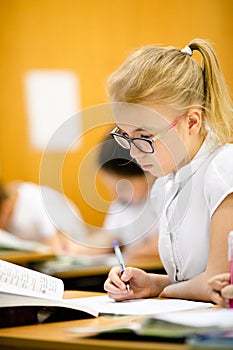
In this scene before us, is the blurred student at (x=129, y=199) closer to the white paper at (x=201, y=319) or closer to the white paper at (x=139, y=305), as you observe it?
the white paper at (x=139, y=305)

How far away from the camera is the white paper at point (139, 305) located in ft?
5.78

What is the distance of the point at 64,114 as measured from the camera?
6105 millimetres

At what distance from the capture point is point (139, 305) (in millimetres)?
1883

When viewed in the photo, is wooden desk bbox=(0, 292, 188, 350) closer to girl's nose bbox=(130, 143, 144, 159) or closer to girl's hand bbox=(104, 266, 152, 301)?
girl's hand bbox=(104, 266, 152, 301)

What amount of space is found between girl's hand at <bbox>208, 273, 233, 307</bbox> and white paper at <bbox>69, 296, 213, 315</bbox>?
0.39 ft

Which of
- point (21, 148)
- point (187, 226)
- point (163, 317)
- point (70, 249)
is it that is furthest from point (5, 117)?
point (163, 317)

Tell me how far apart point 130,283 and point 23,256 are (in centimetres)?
212

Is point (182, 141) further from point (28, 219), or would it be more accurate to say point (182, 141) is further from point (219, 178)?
point (28, 219)

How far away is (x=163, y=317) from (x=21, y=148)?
16.2 feet

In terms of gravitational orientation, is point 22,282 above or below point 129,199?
above

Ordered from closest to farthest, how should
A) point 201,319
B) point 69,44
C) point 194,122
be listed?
1. point 201,319
2. point 194,122
3. point 69,44

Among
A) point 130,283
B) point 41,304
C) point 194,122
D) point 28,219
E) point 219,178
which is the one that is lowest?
point 28,219

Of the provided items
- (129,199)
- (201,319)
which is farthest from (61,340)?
(129,199)

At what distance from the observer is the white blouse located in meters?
1.92
